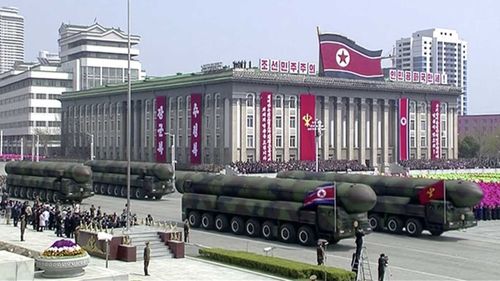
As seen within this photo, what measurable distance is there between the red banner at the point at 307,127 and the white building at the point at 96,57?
55291 millimetres

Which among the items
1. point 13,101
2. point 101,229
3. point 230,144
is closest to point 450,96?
point 230,144

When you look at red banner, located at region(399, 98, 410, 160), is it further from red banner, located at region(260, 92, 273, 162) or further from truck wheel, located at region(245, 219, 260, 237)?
truck wheel, located at region(245, 219, 260, 237)

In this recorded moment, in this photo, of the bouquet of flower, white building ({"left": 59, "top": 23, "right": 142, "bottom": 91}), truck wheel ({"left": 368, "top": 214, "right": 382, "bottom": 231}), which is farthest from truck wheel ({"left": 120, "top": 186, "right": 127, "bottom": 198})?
white building ({"left": 59, "top": 23, "right": 142, "bottom": 91})

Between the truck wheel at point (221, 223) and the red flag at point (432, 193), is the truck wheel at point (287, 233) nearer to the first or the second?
the truck wheel at point (221, 223)

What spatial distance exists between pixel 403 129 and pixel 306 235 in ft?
213

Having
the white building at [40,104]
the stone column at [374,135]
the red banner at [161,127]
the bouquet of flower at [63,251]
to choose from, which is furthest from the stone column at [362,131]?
the bouquet of flower at [63,251]

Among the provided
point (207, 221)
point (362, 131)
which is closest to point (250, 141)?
point (362, 131)

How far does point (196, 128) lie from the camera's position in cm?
8444

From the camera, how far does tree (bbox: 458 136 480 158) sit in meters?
123

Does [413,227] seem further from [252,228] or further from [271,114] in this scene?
[271,114]

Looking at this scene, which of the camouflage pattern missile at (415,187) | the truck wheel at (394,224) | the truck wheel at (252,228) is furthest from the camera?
the truck wheel at (394,224)

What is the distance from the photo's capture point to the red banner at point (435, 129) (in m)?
96.3

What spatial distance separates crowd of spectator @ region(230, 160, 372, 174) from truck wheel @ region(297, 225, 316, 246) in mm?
38560

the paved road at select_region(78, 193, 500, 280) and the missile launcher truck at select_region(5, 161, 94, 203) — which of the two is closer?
the paved road at select_region(78, 193, 500, 280)
